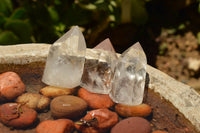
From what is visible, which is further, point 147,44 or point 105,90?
point 147,44

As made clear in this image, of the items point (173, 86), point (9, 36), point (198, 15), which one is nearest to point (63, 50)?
point (173, 86)

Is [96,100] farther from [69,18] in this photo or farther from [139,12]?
[139,12]

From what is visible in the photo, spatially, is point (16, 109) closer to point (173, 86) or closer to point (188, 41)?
point (173, 86)

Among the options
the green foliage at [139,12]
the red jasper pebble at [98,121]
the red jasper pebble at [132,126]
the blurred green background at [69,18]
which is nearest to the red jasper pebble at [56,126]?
the red jasper pebble at [98,121]

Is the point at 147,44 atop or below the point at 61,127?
below

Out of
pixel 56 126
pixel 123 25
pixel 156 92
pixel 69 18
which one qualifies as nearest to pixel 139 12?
pixel 123 25

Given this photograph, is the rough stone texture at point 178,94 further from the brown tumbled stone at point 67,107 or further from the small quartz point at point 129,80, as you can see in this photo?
the brown tumbled stone at point 67,107

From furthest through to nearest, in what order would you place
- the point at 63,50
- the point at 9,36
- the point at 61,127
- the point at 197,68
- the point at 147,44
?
the point at 147,44, the point at 197,68, the point at 9,36, the point at 63,50, the point at 61,127
